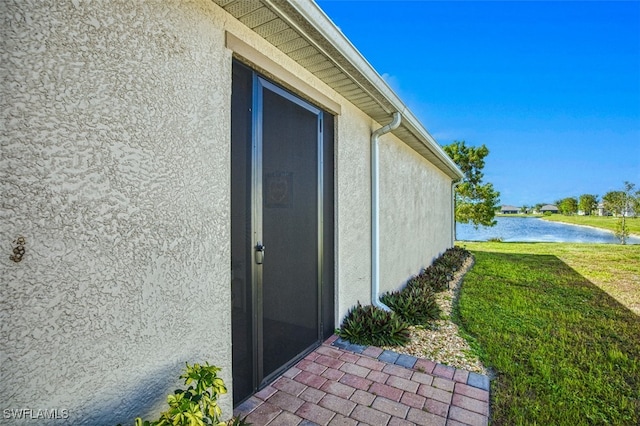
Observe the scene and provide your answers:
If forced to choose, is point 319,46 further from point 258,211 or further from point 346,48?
point 258,211

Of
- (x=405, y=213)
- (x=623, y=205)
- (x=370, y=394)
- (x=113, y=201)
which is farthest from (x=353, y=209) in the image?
(x=623, y=205)

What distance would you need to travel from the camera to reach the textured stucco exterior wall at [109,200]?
58.4 inches

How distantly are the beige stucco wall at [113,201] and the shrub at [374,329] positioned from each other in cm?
230

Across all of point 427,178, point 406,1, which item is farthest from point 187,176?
point 406,1

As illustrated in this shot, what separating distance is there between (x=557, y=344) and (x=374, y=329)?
277cm

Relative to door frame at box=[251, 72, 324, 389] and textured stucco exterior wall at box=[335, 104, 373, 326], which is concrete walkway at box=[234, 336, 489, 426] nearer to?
door frame at box=[251, 72, 324, 389]

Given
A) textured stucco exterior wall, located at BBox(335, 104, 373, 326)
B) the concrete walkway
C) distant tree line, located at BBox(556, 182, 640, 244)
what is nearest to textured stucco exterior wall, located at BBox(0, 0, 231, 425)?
the concrete walkway

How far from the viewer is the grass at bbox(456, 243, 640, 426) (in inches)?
118

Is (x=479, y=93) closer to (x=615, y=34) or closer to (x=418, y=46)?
(x=615, y=34)

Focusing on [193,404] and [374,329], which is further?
[374,329]

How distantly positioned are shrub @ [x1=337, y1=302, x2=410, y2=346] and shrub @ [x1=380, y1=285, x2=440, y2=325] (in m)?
0.47

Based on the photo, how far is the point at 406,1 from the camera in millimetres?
11055

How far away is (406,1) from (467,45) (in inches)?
348

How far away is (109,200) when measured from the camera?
5.97 feet
